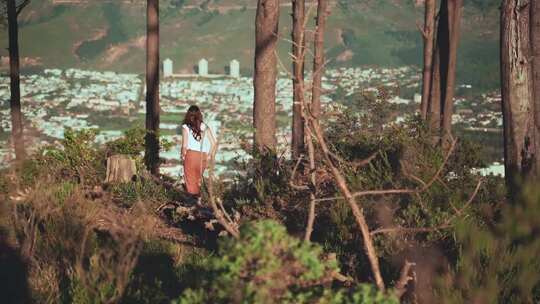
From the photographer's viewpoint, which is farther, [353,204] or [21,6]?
[21,6]

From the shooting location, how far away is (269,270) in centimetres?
450

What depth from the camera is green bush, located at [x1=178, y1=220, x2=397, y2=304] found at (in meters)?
4.51

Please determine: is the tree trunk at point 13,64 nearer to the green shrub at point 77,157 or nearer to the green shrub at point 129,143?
the green shrub at point 129,143

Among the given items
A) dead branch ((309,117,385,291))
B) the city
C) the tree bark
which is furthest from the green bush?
the city

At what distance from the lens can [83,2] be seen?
170m

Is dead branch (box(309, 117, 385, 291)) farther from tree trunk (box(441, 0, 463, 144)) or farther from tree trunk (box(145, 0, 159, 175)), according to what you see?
tree trunk (box(441, 0, 463, 144))

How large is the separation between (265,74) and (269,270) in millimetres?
7651

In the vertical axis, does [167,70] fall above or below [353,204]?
above

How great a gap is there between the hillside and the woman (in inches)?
3996

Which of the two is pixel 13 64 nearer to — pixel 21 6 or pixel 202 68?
pixel 21 6

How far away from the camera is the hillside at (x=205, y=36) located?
424 feet

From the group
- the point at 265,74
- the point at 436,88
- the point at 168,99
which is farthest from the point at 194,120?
the point at 168,99

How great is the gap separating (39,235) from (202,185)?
3.51 meters

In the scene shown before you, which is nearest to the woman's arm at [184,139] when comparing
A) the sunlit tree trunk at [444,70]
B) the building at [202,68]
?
the sunlit tree trunk at [444,70]
